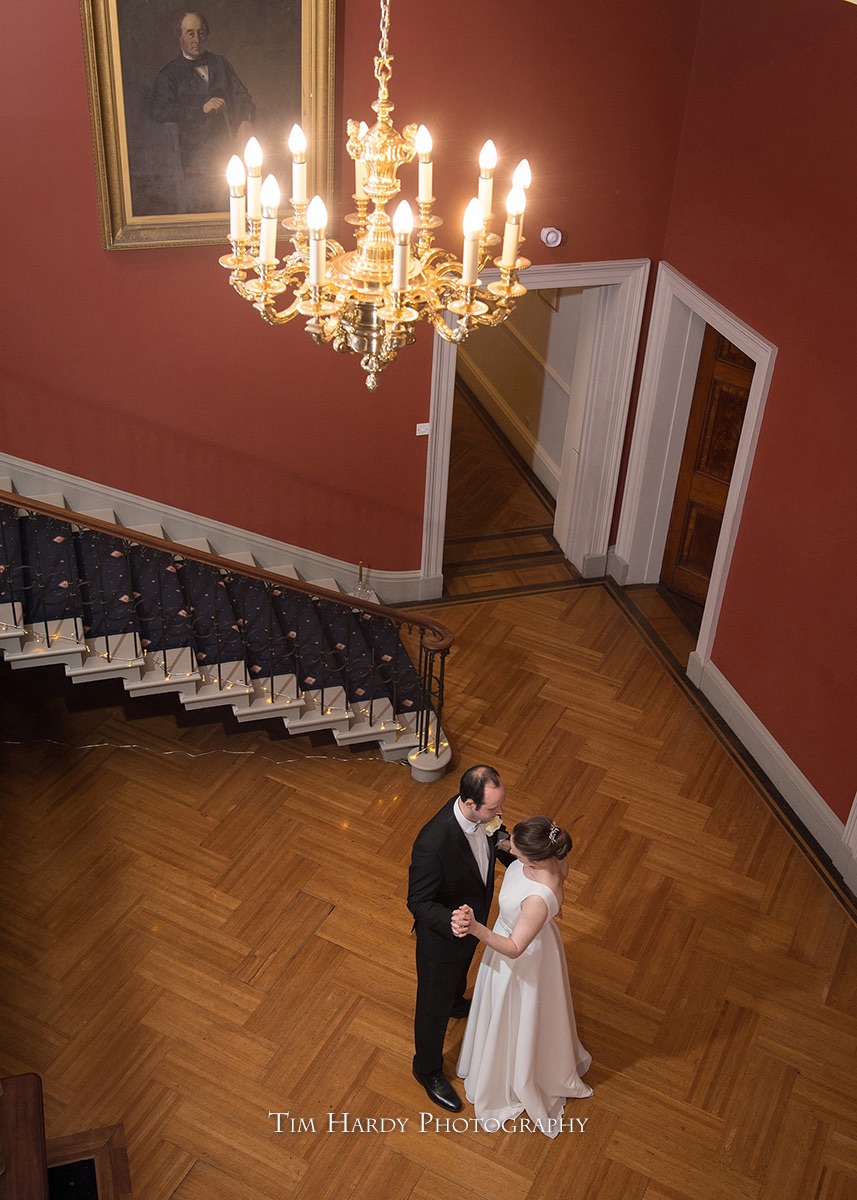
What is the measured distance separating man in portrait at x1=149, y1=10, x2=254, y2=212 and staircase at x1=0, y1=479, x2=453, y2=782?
76.3 inches

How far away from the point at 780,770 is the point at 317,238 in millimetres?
4619

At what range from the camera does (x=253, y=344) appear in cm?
695

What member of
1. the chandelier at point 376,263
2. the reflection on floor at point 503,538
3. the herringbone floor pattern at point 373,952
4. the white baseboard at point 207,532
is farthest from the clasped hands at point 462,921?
the white baseboard at point 207,532

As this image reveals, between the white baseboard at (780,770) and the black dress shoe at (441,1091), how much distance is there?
7.87 feet

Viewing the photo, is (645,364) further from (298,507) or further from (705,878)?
(705,878)

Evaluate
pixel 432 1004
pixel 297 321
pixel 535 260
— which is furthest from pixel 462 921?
pixel 535 260

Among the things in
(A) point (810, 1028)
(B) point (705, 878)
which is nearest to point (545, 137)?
(B) point (705, 878)

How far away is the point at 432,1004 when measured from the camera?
468 cm

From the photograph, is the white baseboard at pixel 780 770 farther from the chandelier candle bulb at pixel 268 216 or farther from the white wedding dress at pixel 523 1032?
the chandelier candle bulb at pixel 268 216

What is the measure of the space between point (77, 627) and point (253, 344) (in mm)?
1971

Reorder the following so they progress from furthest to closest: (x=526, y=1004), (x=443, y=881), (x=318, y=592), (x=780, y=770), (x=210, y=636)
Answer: (x=210, y=636)
(x=780, y=770)
(x=318, y=592)
(x=526, y=1004)
(x=443, y=881)

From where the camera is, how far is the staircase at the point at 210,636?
623 cm

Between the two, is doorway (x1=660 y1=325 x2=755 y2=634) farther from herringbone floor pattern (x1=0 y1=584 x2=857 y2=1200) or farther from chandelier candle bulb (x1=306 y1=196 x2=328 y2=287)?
chandelier candle bulb (x1=306 y1=196 x2=328 y2=287)

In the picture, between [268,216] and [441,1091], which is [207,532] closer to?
[441,1091]
